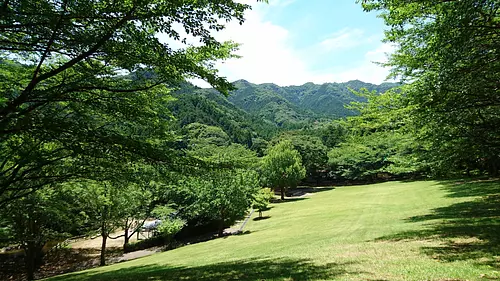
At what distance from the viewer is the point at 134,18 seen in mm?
4992

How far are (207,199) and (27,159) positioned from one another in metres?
18.4

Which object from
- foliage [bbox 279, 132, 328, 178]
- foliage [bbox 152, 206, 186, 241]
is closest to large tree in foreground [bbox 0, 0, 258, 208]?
foliage [bbox 152, 206, 186, 241]

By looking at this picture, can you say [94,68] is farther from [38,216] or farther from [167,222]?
[167,222]

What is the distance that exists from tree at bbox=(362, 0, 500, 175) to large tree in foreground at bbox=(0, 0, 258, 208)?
4.40m

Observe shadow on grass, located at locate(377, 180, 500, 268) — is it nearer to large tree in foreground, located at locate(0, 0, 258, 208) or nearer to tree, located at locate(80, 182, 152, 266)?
large tree in foreground, located at locate(0, 0, 258, 208)

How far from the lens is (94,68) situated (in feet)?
20.1

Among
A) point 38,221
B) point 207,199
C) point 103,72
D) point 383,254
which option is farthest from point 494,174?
point 38,221

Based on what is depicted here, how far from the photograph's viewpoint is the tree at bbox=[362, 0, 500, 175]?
20.7 feet

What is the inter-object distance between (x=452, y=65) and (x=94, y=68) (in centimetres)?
777

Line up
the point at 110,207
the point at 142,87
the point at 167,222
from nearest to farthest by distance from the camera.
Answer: the point at 142,87 → the point at 110,207 → the point at 167,222

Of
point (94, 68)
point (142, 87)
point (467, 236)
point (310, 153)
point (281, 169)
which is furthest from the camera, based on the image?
point (310, 153)

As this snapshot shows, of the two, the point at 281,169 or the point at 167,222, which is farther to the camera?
the point at 281,169

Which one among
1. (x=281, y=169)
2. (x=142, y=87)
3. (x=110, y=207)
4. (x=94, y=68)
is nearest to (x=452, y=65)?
(x=142, y=87)

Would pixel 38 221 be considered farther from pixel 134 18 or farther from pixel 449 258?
pixel 449 258
